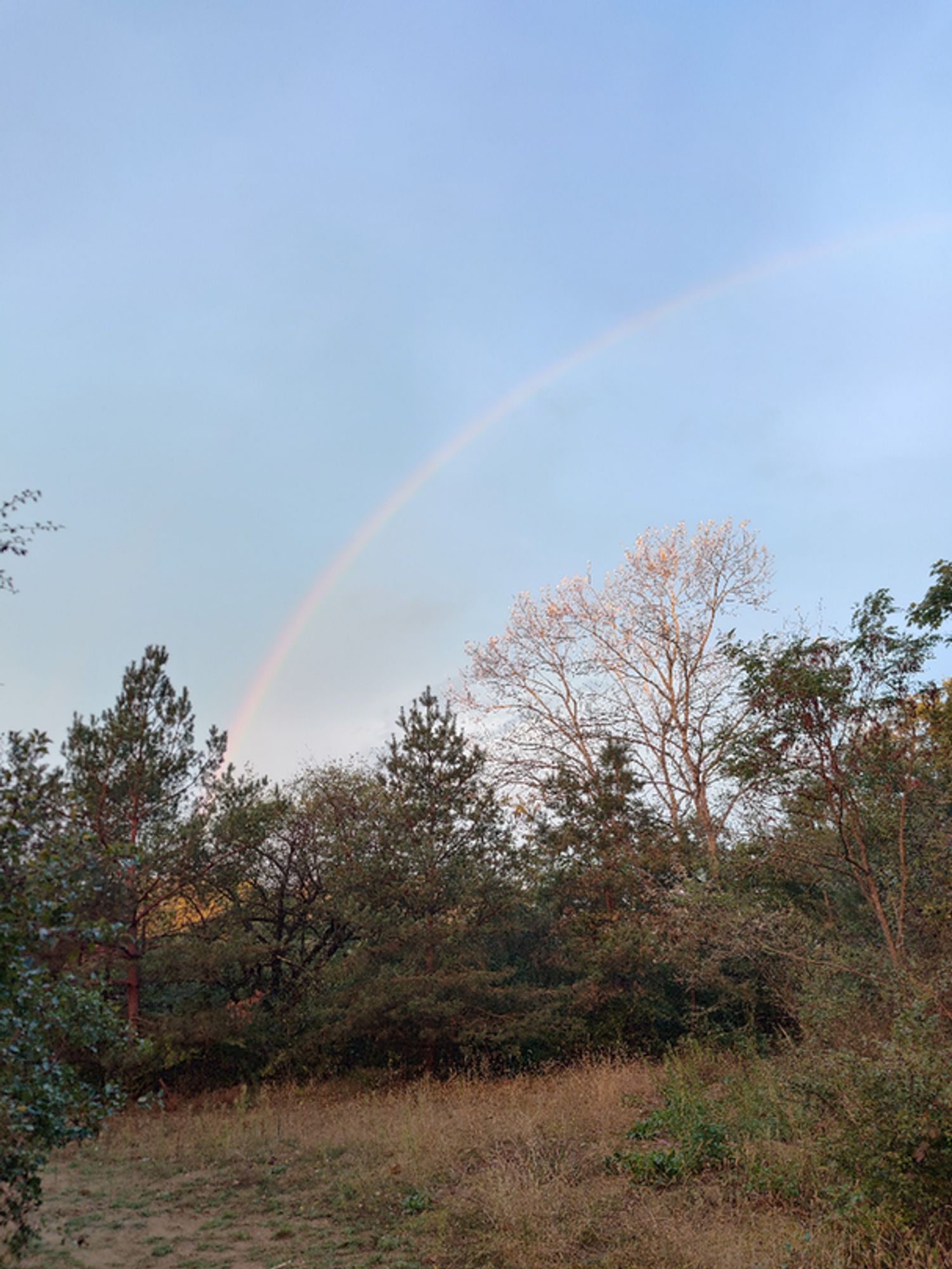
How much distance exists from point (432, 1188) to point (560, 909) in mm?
11538

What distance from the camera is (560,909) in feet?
63.0

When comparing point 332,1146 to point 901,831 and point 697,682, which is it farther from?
point 697,682

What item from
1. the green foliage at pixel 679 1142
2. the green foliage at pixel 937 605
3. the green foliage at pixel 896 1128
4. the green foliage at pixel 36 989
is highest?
the green foliage at pixel 937 605

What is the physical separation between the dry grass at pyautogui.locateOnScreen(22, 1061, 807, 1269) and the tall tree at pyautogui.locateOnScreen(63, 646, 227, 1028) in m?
3.80

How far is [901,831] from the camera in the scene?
9281mm

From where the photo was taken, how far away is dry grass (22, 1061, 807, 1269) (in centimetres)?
595

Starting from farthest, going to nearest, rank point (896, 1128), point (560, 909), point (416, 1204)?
point (560, 909) → point (416, 1204) → point (896, 1128)

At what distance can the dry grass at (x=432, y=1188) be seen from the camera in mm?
5953

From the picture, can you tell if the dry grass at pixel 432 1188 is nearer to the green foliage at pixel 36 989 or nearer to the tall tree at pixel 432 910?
the tall tree at pixel 432 910

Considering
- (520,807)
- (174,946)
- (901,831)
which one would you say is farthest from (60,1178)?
(520,807)

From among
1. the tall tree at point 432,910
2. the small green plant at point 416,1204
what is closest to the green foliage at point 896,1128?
the small green plant at point 416,1204

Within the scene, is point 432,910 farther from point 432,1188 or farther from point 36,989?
point 36,989

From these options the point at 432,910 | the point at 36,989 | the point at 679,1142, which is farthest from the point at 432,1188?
the point at 432,910

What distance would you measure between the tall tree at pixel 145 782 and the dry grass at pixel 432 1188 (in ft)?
12.5
